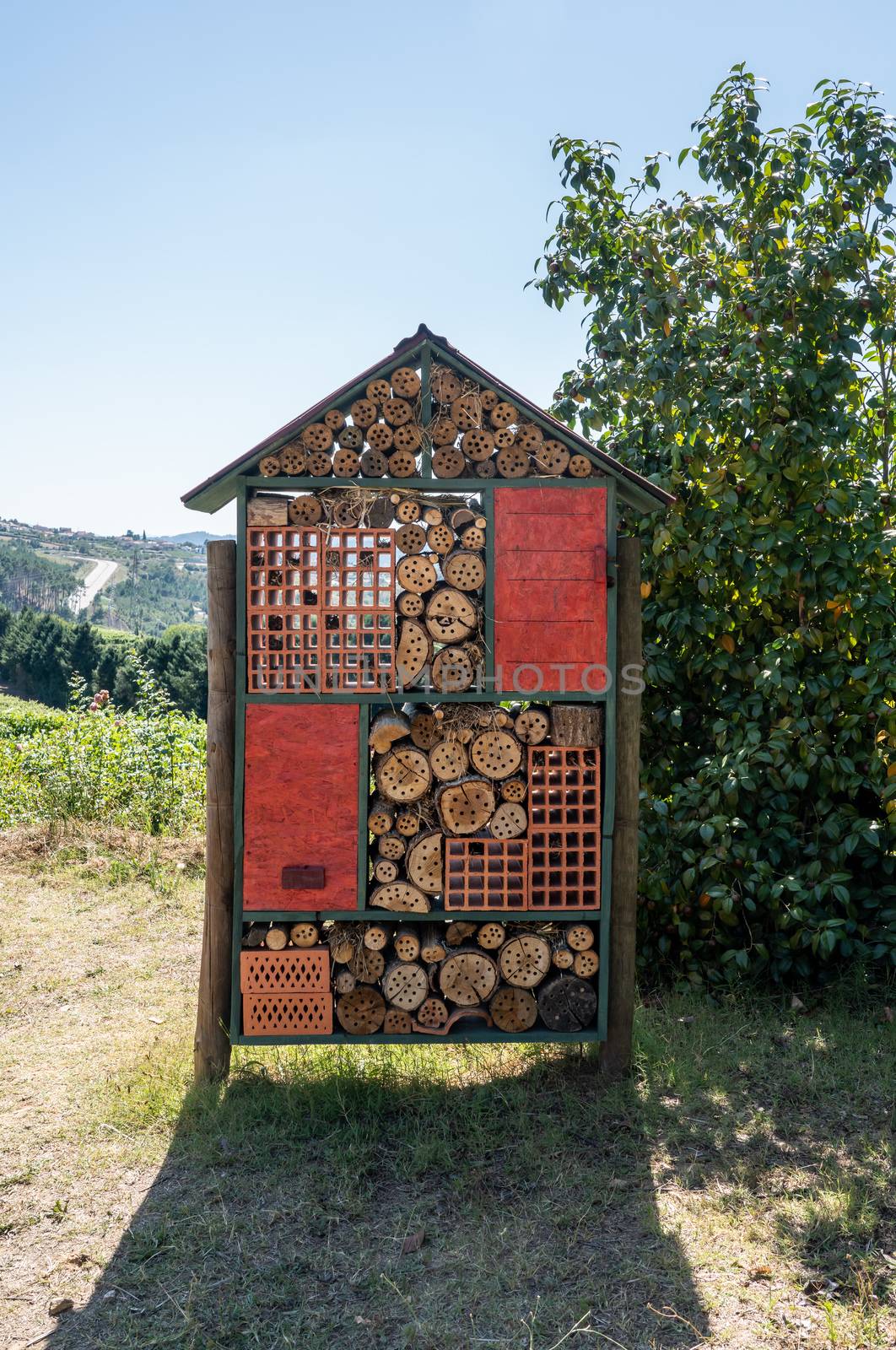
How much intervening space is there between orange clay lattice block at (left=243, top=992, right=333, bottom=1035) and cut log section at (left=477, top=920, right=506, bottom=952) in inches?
27.6

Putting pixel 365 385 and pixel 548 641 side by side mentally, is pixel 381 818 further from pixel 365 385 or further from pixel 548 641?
pixel 365 385

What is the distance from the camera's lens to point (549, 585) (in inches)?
163

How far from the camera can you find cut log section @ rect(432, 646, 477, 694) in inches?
163

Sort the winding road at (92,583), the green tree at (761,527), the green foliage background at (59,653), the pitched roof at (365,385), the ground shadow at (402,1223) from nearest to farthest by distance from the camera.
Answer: the ground shadow at (402,1223), the pitched roof at (365,385), the green tree at (761,527), the green foliage background at (59,653), the winding road at (92,583)

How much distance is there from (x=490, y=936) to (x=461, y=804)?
0.61 metres

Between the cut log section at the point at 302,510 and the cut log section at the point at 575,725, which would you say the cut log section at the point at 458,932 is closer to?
the cut log section at the point at 575,725

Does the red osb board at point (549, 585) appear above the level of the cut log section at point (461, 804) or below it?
above

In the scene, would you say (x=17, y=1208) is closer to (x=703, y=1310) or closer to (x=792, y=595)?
(x=703, y=1310)

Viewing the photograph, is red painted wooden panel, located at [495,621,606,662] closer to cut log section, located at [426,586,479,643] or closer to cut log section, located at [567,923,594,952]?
cut log section, located at [426,586,479,643]

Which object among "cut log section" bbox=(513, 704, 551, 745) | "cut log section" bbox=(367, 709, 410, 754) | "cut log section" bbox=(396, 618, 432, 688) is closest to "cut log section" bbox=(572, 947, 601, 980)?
"cut log section" bbox=(513, 704, 551, 745)

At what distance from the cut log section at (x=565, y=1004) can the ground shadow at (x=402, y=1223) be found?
0.30 metres

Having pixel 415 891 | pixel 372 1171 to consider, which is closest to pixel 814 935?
pixel 415 891

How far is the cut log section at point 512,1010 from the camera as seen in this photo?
4230mm

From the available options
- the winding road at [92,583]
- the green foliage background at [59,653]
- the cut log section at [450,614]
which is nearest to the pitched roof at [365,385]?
the cut log section at [450,614]
